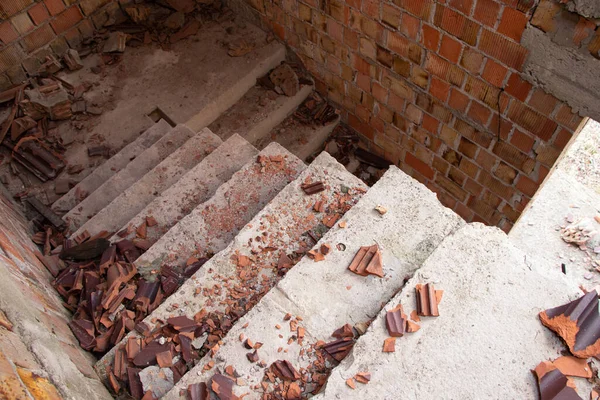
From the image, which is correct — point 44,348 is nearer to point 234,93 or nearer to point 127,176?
point 127,176

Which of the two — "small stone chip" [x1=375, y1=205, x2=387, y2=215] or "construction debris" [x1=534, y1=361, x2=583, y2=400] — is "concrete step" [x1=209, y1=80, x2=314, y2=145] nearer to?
"small stone chip" [x1=375, y1=205, x2=387, y2=215]

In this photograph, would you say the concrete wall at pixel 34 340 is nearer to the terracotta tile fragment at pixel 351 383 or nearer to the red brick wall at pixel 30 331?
the red brick wall at pixel 30 331

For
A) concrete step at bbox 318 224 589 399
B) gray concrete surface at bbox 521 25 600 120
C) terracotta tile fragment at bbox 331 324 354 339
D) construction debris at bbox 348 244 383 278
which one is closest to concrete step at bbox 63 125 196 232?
construction debris at bbox 348 244 383 278

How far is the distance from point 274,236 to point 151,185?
4.47ft

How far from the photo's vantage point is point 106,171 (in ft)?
13.1

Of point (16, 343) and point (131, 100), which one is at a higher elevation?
point (16, 343)

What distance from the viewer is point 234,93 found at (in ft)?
15.6

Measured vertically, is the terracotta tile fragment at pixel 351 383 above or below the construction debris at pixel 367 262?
below

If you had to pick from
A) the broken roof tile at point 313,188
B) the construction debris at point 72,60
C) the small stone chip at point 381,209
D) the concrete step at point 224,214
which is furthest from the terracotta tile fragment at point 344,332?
the construction debris at point 72,60

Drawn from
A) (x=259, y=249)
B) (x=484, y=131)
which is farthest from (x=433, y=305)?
(x=484, y=131)

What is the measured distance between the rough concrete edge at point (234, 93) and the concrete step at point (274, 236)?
84.8 inches

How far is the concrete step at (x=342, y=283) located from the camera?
6.63ft

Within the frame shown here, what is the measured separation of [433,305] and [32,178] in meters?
3.84

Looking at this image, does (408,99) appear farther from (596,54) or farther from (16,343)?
(16,343)
